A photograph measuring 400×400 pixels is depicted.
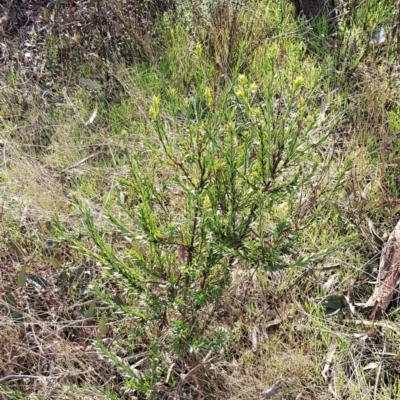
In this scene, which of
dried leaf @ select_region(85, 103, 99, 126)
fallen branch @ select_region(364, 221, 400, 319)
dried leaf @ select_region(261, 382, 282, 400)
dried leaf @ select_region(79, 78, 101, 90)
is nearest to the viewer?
dried leaf @ select_region(261, 382, 282, 400)

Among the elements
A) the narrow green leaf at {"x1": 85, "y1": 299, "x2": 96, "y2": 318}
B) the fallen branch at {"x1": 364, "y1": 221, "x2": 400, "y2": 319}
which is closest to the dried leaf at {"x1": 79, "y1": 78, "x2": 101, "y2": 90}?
the narrow green leaf at {"x1": 85, "y1": 299, "x2": 96, "y2": 318}

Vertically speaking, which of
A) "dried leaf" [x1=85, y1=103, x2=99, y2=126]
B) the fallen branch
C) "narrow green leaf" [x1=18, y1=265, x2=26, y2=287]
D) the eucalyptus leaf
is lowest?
the fallen branch

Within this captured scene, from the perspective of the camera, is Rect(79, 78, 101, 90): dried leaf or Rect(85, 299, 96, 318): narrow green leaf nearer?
Rect(85, 299, 96, 318): narrow green leaf

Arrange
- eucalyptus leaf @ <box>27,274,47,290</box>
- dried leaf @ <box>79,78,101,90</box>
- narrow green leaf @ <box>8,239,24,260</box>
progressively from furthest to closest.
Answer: dried leaf @ <box>79,78,101,90</box> < narrow green leaf @ <box>8,239,24,260</box> < eucalyptus leaf @ <box>27,274,47,290</box>

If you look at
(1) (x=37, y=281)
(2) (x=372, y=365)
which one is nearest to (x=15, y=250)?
(1) (x=37, y=281)

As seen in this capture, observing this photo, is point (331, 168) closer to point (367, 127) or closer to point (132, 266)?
point (367, 127)

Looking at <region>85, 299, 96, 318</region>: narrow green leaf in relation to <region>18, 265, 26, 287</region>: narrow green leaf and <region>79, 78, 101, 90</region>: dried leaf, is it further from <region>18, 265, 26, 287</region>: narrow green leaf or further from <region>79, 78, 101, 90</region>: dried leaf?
<region>79, 78, 101, 90</region>: dried leaf

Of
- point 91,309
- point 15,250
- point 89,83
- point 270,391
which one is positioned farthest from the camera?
point 89,83

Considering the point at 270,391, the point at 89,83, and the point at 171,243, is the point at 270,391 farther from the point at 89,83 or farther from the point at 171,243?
the point at 89,83

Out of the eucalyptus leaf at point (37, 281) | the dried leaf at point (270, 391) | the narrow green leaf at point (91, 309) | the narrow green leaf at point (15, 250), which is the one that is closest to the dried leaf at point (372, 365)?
the dried leaf at point (270, 391)

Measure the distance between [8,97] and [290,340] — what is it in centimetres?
217

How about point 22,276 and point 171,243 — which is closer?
point 171,243

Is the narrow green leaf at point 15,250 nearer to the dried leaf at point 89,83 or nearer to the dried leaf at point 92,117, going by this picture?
the dried leaf at point 92,117

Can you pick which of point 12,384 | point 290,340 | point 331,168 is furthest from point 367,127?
point 12,384
